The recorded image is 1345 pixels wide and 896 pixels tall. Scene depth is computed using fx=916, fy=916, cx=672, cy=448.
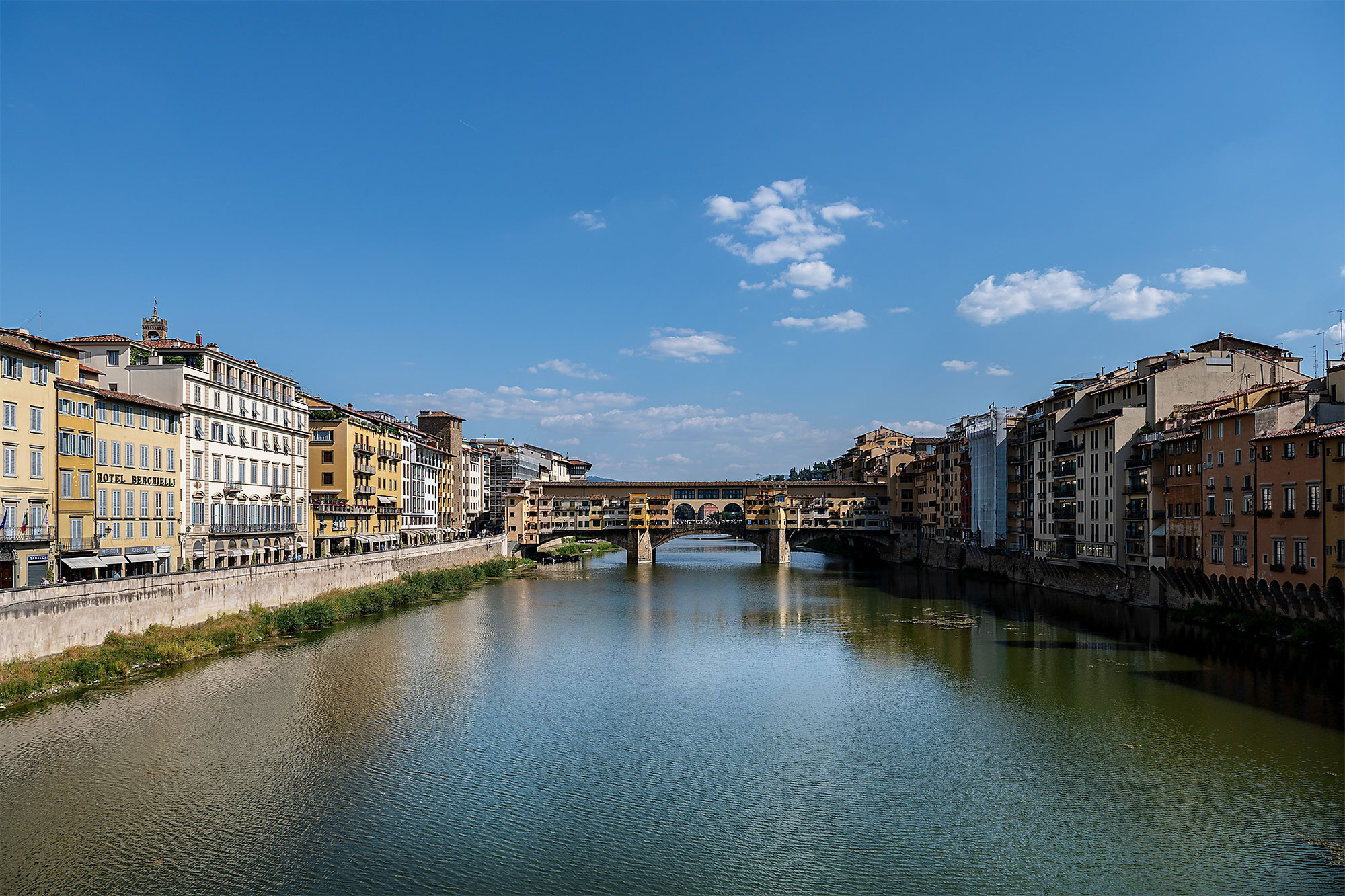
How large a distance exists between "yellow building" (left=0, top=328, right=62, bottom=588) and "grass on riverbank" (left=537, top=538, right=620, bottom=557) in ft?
214

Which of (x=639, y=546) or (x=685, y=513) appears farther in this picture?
(x=685, y=513)

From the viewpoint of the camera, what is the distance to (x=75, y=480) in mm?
36750

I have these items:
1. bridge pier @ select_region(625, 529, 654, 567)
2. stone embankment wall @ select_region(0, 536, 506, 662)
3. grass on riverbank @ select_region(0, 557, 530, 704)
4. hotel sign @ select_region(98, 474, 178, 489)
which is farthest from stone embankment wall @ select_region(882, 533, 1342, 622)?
hotel sign @ select_region(98, 474, 178, 489)

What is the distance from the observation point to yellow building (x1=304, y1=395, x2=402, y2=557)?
63500mm

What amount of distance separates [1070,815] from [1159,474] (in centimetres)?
3611

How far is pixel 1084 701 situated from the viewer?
3025cm

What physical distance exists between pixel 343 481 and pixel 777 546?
46.1 m

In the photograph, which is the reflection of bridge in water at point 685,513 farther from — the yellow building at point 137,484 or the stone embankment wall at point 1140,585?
the yellow building at point 137,484

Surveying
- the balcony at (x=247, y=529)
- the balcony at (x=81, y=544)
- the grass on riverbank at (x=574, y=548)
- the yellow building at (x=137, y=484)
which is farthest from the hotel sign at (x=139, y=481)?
the grass on riverbank at (x=574, y=548)

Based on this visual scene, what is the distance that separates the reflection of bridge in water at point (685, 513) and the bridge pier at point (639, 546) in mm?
89

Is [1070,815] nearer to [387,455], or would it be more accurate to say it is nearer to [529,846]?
[529,846]

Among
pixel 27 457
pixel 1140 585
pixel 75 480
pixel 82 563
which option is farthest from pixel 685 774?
pixel 1140 585

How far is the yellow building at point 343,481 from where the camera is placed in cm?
6350

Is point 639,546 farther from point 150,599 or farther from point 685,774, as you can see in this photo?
point 685,774
